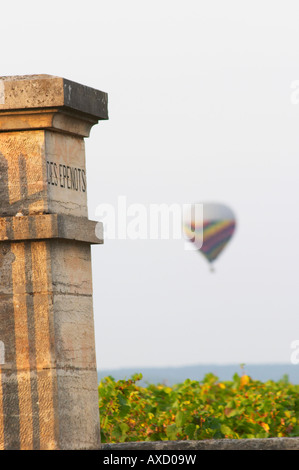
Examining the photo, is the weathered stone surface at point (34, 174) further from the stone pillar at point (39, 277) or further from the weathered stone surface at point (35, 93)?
the weathered stone surface at point (35, 93)

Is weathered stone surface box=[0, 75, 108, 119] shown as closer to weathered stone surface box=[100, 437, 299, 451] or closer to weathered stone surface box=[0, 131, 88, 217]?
weathered stone surface box=[0, 131, 88, 217]

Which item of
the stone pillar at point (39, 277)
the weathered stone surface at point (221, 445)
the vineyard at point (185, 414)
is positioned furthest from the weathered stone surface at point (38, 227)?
the vineyard at point (185, 414)

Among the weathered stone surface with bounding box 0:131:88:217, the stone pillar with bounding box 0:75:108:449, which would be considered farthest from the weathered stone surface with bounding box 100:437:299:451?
the weathered stone surface with bounding box 0:131:88:217

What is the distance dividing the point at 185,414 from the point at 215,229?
23.6ft

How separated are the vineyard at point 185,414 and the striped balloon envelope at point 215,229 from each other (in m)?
4.12

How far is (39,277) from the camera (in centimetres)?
612

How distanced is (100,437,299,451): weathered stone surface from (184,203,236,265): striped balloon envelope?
8163mm

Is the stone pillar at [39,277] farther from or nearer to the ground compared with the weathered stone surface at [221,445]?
farther from the ground

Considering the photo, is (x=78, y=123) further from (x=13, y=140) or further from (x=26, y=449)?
(x=26, y=449)

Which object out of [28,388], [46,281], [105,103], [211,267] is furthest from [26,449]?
[211,267]

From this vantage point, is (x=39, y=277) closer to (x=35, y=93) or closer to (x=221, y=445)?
(x=35, y=93)

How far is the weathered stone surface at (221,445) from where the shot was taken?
6195 millimetres

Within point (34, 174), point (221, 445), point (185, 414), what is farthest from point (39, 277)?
point (185, 414)

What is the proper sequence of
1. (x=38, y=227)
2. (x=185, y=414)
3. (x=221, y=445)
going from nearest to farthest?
(x=38, y=227)
(x=221, y=445)
(x=185, y=414)
